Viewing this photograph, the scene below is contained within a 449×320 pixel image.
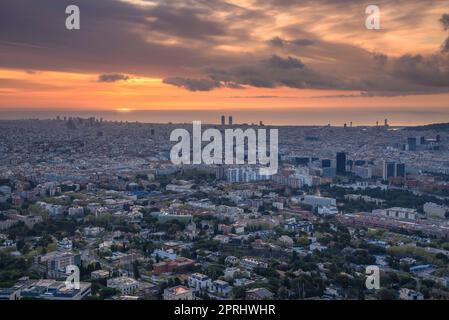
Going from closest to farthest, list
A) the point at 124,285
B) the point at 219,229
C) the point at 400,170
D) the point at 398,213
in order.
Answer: the point at 124,285 < the point at 219,229 < the point at 398,213 < the point at 400,170

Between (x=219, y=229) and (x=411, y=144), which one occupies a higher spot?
(x=411, y=144)

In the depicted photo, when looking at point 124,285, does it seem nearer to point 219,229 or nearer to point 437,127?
point 219,229

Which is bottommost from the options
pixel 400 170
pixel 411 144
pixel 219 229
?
pixel 219 229

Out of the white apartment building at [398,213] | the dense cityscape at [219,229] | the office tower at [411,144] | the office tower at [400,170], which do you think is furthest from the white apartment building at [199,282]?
the office tower at [411,144]

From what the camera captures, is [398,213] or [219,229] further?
[398,213]

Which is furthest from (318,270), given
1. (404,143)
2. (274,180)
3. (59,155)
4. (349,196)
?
(404,143)

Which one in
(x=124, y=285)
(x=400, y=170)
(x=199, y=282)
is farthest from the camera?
A: (x=400, y=170)

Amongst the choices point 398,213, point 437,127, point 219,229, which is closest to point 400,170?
point 398,213
